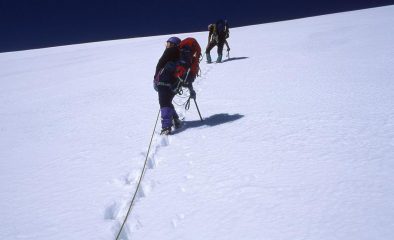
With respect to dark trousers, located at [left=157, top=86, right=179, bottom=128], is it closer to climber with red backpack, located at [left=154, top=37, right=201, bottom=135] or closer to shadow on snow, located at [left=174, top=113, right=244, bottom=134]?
climber with red backpack, located at [left=154, top=37, right=201, bottom=135]

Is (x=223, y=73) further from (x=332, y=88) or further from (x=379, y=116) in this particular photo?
(x=379, y=116)

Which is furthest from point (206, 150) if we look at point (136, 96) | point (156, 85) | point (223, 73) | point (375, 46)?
point (375, 46)

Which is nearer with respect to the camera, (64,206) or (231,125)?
(64,206)

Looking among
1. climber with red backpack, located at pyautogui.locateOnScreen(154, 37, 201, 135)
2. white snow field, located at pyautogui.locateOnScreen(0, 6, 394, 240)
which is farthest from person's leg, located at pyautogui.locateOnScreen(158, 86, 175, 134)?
white snow field, located at pyautogui.locateOnScreen(0, 6, 394, 240)

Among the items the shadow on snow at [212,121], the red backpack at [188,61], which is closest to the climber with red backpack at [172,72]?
the red backpack at [188,61]

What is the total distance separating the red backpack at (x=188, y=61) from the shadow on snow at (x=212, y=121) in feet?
2.37

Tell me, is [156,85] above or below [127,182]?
above

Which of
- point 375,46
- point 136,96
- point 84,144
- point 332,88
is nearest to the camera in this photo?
point 84,144

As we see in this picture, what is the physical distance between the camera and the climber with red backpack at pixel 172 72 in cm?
473

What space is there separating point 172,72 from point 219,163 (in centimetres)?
163

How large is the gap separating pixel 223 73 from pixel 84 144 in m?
5.28

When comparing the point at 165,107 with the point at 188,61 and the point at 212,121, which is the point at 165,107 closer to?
the point at 188,61

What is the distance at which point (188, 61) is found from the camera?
16.0 ft

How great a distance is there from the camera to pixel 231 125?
4934 mm
